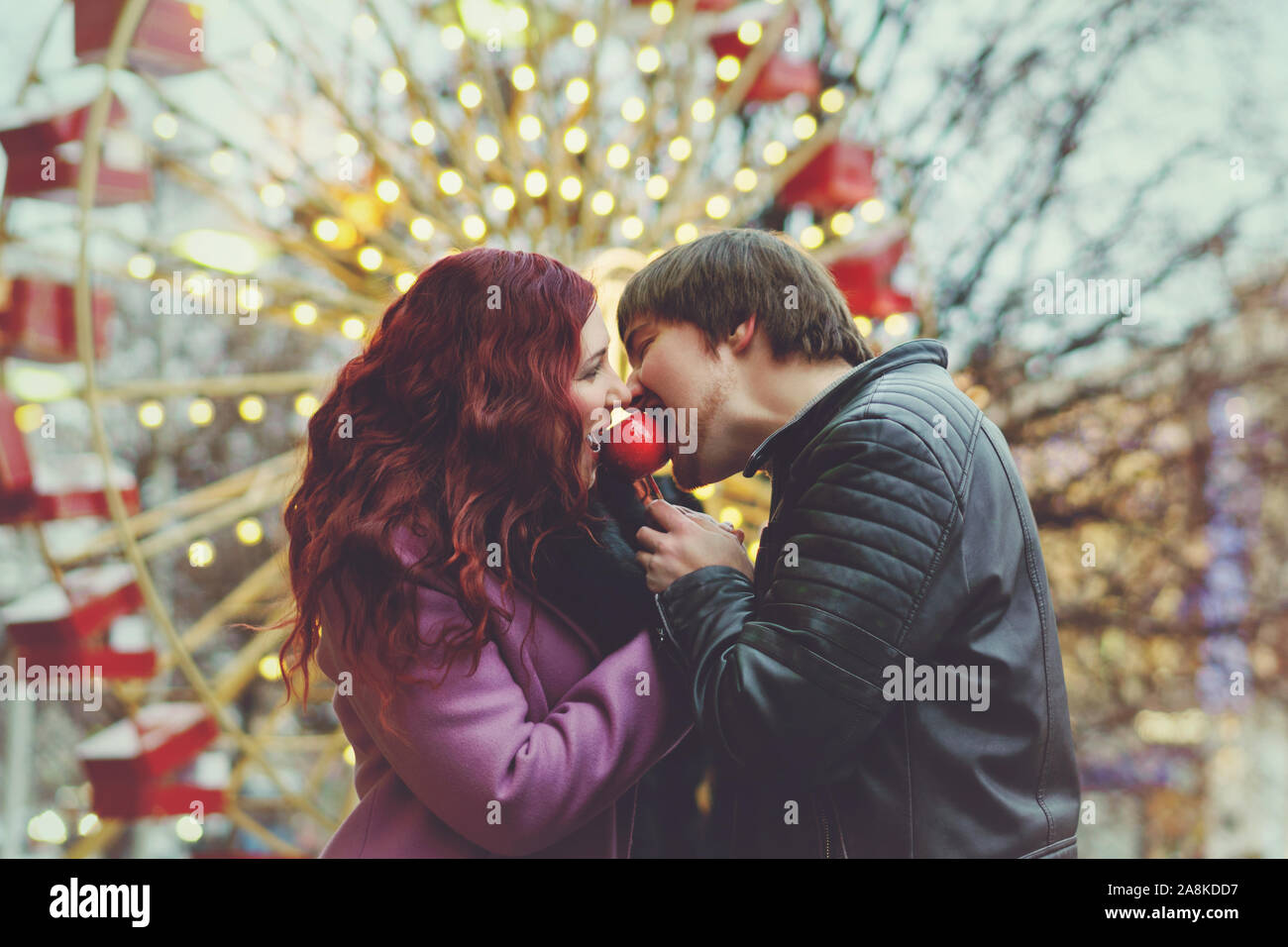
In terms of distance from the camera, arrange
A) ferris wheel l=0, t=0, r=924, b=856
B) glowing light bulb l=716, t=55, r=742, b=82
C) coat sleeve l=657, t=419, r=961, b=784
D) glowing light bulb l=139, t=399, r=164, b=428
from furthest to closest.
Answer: glowing light bulb l=716, t=55, r=742, b=82
glowing light bulb l=139, t=399, r=164, b=428
ferris wheel l=0, t=0, r=924, b=856
coat sleeve l=657, t=419, r=961, b=784

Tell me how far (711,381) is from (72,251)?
12.9 ft

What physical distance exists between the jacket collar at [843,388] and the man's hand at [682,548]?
0.16 meters

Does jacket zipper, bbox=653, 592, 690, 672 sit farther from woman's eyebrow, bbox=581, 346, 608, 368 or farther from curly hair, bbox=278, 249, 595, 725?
woman's eyebrow, bbox=581, 346, 608, 368

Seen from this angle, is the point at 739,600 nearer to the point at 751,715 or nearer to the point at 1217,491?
the point at 751,715

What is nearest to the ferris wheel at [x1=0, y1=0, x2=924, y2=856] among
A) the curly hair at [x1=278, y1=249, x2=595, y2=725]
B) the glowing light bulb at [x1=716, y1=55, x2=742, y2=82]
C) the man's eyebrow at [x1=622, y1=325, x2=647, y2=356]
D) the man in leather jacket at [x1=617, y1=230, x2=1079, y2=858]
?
the glowing light bulb at [x1=716, y1=55, x2=742, y2=82]

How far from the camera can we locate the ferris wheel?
13.3 feet

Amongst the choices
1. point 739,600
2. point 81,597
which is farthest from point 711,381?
point 81,597

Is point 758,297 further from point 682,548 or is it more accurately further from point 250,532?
point 250,532

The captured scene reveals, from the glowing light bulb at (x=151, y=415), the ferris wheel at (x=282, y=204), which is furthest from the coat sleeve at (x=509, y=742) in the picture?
the glowing light bulb at (x=151, y=415)

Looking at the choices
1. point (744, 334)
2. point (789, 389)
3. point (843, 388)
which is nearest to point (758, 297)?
point (744, 334)

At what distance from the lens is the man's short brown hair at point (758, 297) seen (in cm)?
185

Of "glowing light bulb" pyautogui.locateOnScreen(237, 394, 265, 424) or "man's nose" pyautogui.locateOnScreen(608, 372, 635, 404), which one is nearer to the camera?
"man's nose" pyautogui.locateOnScreen(608, 372, 635, 404)

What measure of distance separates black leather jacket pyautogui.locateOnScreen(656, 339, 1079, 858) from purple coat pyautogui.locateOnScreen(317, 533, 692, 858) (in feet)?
0.42

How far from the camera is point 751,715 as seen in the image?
142 centimetres
